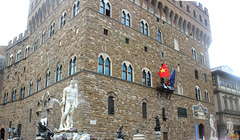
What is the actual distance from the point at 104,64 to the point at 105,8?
4741 millimetres

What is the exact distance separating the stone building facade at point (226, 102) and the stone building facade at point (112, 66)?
13.8ft

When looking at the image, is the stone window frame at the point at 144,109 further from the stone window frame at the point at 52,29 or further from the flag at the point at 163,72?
the stone window frame at the point at 52,29

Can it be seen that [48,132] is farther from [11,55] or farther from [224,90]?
[224,90]

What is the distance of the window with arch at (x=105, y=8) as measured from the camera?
61.5 feet

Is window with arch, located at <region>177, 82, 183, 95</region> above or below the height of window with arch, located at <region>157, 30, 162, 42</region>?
below

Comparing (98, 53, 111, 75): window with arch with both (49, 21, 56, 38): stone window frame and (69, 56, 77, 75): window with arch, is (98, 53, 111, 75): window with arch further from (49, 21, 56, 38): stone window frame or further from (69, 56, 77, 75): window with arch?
(49, 21, 56, 38): stone window frame

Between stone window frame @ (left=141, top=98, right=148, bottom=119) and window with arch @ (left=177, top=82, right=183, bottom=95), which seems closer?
stone window frame @ (left=141, top=98, right=148, bottom=119)

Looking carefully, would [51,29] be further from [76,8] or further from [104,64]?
[104,64]

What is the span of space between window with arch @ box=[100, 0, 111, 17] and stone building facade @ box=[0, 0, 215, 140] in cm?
8

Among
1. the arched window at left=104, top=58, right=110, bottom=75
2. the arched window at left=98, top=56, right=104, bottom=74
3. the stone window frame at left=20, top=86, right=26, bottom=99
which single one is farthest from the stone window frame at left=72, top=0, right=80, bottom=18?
the stone window frame at left=20, top=86, right=26, bottom=99

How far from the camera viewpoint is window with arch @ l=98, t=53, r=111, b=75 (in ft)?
56.5

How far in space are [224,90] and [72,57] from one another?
80.9ft

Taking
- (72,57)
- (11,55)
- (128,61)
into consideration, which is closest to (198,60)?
(128,61)

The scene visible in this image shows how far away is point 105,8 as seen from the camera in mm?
18953
